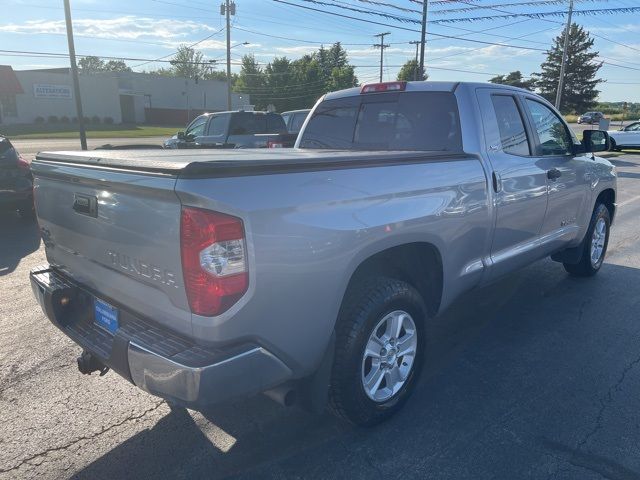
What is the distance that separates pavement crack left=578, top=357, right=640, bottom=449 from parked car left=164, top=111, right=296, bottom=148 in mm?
8874

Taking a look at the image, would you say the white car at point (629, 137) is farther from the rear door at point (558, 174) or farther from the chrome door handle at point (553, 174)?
the chrome door handle at point (553, 174)

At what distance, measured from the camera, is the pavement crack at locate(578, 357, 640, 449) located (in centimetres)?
291

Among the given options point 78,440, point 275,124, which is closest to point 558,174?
point 78,440

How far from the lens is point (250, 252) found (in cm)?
213

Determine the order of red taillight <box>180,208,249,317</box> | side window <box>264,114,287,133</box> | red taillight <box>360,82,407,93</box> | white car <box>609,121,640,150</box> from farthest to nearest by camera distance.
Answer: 1. white car <box>609,121,640,150</box>
2. side window <box>264,114,287,133</box>
3. red taillight <box>360,82,407,93</box>
4. red taillight <box>180,208,249,317</box>

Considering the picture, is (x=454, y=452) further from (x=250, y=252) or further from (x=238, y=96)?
(x=238, y=96)

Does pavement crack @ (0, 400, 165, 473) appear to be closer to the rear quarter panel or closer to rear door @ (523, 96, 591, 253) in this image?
the rear quarter panel

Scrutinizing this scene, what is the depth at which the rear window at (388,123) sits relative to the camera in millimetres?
3811

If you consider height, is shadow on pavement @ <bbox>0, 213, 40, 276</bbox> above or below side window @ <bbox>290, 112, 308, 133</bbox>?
below

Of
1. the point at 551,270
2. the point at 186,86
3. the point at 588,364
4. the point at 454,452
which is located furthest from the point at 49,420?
the point at 186,86

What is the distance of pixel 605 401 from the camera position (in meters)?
3.28

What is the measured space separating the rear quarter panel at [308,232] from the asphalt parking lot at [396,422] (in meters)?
0.69

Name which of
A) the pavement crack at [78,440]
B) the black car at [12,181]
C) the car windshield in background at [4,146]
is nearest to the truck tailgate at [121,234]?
the pavement crack at [78,440]

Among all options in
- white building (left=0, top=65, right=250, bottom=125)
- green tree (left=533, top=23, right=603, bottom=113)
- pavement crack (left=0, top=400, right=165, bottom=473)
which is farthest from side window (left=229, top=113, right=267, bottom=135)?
green tree (left=533, top=23, right=603, bottom=113)
